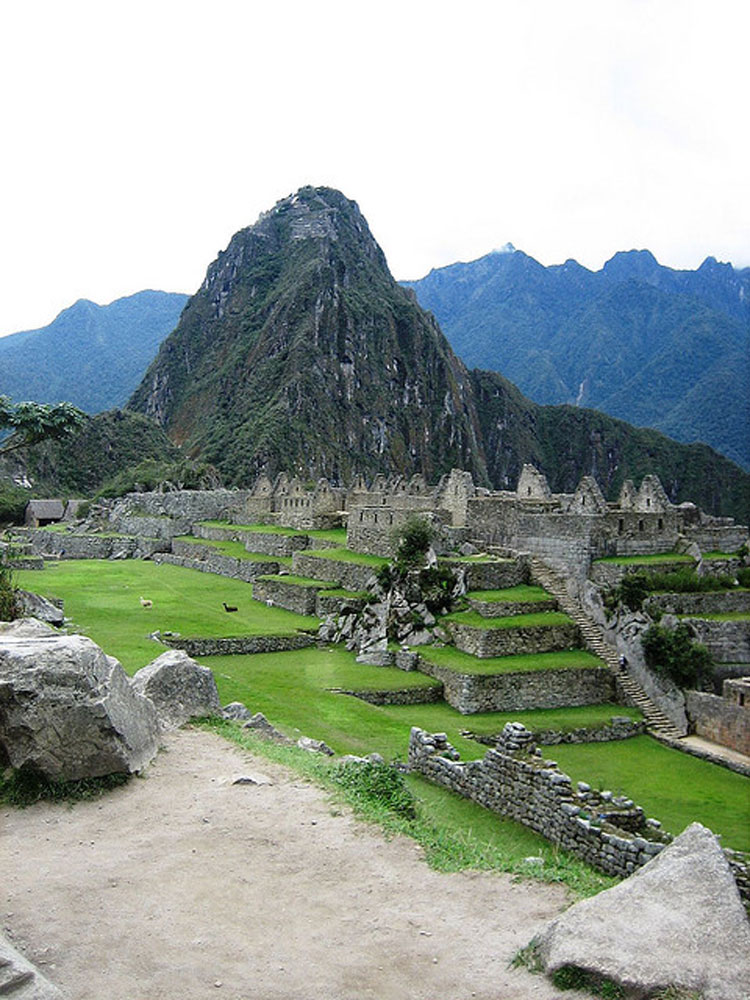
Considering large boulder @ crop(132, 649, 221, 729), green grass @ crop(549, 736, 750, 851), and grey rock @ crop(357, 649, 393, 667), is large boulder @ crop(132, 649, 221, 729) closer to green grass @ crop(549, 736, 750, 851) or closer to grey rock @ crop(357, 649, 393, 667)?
green grass @ crop(549, 736, 750, 851)

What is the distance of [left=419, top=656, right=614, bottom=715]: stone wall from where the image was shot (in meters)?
20.0

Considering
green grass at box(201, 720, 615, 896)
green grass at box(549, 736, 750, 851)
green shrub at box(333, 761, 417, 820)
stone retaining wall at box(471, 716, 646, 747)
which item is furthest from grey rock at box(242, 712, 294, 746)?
stone retaining wall at box(471, 716, 646, 747)

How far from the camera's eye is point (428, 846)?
25.7 feet

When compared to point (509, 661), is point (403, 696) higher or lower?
lower

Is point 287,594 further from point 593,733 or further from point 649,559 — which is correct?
point 593,733

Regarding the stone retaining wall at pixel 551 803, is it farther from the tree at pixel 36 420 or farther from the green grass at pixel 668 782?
the tree at pixel 36 420

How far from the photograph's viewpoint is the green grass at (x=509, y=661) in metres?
20.7

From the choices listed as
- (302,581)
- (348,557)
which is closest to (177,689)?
(302,581)

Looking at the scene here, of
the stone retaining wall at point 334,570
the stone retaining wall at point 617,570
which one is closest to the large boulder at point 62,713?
the stone retaining wall at point 617,570

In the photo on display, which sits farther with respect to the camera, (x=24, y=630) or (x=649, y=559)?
(x=649, y=559)

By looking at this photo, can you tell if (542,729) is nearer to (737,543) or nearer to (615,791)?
(615,791)

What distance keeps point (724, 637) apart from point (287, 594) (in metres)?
14.4

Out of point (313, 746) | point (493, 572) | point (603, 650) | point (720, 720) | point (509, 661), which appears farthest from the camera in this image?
point (493, 572)

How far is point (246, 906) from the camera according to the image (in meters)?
6.56
